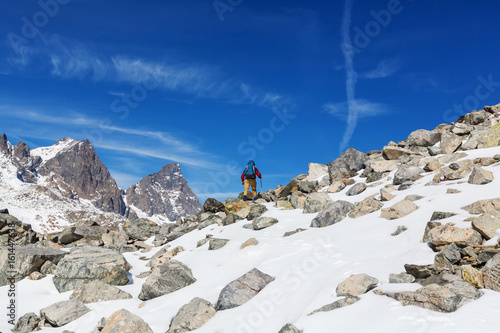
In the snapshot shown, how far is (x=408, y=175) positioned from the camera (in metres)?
17.2

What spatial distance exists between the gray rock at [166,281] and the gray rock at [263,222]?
5038mm

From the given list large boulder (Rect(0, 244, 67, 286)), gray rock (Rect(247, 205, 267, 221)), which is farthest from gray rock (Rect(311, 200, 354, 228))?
large boulder (Rect(0, 244, 67, 286))

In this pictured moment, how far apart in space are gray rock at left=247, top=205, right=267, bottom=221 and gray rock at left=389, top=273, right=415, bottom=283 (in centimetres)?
1168

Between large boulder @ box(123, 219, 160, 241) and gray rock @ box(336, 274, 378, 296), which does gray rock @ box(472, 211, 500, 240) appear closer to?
gray rock @ box(336, 274, 378, 296)

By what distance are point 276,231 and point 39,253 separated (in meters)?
11.0

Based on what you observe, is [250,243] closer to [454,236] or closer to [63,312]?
[63,312]

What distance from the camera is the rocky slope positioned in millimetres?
7027

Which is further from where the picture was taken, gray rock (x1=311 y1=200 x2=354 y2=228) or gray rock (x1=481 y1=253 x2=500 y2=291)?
gray rock (x1=311 y1=200 x2=354 y2=228)

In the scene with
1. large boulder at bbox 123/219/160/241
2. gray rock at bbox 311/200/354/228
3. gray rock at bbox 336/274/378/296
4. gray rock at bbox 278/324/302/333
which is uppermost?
large boulder at bbox 123/219/160/241

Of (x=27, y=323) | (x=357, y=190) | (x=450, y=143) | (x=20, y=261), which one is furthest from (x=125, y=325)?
(x=450, y=143)

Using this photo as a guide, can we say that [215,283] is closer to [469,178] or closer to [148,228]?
[469,178]

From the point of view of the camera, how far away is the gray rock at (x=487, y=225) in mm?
8850

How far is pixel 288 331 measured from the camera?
711 centimetres

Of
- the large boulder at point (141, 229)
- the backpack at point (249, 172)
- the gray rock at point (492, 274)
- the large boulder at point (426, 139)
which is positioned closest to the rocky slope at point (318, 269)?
the gray rock at point (492, 274)
